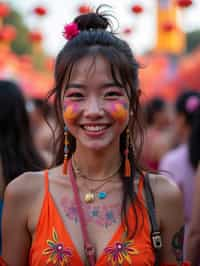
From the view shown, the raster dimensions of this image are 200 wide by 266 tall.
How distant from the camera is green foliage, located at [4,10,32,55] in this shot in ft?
167

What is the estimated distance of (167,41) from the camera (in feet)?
140

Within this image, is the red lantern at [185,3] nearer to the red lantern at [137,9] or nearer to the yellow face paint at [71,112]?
the red lantern at [137,9]

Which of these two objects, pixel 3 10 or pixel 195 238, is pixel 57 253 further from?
pixel 3 10

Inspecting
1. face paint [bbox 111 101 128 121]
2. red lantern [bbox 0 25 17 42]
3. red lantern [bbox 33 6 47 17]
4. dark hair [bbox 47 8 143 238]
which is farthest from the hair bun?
red lantern [bbox 0 25 17 42]

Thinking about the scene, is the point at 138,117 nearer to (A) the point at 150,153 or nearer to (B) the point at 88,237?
(B) the point at 88,237

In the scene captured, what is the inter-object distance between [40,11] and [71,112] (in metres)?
3.35

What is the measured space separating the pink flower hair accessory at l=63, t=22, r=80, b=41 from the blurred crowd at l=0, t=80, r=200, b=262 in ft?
1.54

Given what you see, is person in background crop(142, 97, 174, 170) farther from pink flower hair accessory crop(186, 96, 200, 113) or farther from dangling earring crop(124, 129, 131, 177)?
dangling earring crop(124, 129, 131, 177)

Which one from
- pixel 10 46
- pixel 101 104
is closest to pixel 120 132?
pixel 101 104

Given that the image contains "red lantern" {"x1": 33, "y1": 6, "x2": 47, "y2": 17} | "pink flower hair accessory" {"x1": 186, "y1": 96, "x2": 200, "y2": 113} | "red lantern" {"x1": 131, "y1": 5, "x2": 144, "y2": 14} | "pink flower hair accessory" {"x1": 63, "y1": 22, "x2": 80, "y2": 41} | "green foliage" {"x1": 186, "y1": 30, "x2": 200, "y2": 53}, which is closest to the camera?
"pink flower hair accessory" {"x1": 63, "y1": 22, "x2": 80, "y2": 41}

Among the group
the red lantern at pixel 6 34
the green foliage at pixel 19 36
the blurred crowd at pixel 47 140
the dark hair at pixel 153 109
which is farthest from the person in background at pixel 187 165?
the green foliage at pixel 19 36

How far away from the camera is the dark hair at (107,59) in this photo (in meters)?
3.49

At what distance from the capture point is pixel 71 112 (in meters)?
3.42

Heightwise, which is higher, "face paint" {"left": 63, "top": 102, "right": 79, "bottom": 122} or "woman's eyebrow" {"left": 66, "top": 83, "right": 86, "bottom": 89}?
"woman's eyebrow" {"left": 66, "top": 83, "right": 86, "bottom": 89}
